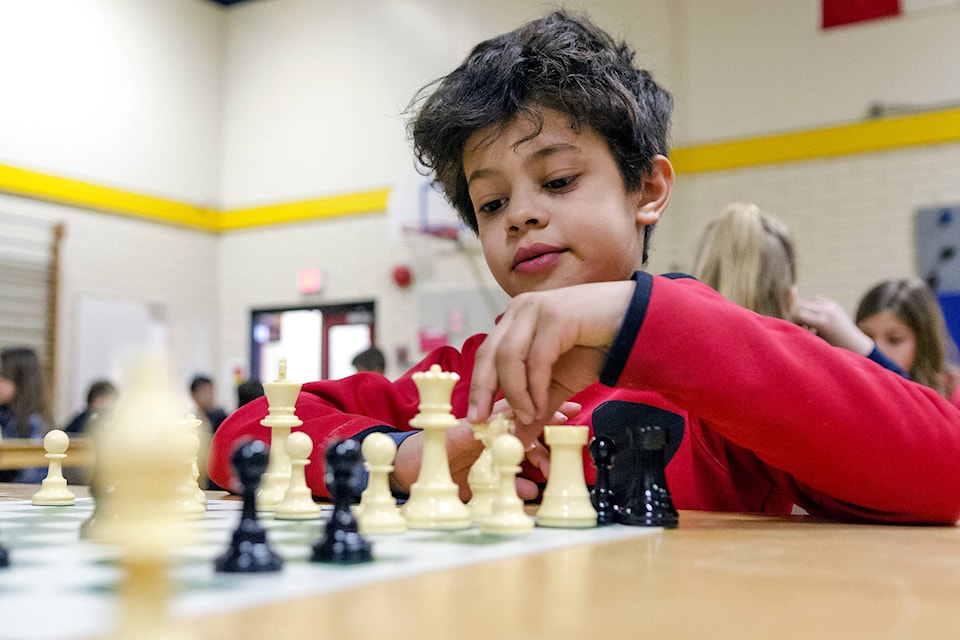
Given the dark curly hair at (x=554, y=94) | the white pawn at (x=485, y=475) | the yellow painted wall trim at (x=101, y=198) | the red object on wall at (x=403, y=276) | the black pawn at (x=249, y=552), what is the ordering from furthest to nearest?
the red object on wall at (x=403, y=276)
the yellow painted wall trim at (x=101, y=198)
the dark curly hair at (x=554, y=94)
the white pawn at (x=485, y=475)
the black pawn at (x=249, y=552)

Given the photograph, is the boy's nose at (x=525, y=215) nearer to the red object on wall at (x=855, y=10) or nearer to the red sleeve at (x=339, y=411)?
the red sleeve at (x=339, y=411)

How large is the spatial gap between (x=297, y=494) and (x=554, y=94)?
0.71 meters

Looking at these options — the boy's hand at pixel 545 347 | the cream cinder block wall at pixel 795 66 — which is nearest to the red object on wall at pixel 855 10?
the cream cinder block wall at pixel 795 66

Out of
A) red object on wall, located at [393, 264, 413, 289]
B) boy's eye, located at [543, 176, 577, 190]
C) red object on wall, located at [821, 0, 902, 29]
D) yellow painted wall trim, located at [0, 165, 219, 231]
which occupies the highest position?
red object on wall, located at [821, 0, 902, 29]

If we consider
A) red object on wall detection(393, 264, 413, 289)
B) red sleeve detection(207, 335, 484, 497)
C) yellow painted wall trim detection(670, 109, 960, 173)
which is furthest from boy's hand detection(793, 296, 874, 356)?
A: red object on wall detection(393, 264, 413, 289)

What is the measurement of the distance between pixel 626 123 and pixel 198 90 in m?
6.64

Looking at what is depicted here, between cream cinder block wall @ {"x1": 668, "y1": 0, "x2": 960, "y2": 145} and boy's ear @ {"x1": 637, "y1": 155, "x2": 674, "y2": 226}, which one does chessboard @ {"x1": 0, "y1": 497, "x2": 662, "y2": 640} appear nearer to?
boy's ear @ {"x1": 637, "y1": 155, "x2": 674, "y2": 226}

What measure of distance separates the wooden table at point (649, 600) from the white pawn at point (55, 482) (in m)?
0.69

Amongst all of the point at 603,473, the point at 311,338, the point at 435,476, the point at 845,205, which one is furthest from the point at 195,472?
the point at 311,338

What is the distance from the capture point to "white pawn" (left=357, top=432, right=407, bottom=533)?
0.78m

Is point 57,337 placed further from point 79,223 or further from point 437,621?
point 437,621

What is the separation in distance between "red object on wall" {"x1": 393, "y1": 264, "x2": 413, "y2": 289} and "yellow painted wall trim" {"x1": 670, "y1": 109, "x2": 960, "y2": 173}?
1984 millimetres

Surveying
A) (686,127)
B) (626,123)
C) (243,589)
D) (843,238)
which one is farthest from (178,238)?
(243,589)

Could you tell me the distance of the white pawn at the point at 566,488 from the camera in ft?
2.78
